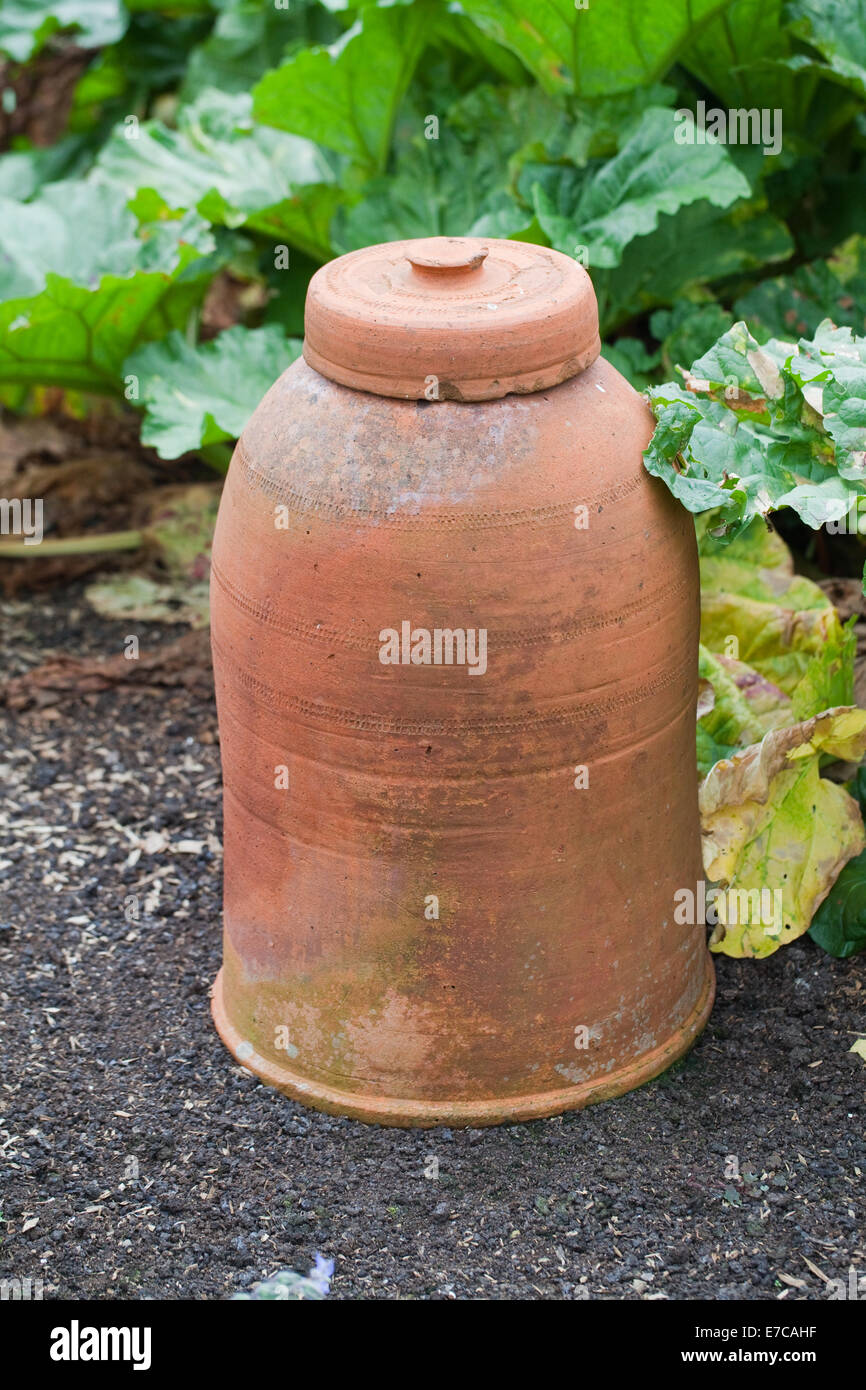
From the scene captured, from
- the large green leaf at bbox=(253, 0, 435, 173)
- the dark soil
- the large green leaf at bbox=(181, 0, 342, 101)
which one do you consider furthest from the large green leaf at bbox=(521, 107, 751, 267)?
the large green leaf at bbox=(181, 0, 342, 101)

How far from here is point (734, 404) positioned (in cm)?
303

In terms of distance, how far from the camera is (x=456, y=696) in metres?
2.66

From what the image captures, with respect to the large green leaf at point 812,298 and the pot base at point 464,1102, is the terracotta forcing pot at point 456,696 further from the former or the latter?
the large green leaf at point 812,298

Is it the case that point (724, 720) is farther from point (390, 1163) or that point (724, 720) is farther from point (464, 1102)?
point (390, 1163)

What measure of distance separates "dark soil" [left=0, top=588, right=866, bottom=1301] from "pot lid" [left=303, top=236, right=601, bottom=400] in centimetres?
146

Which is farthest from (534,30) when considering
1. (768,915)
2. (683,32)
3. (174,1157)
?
(174,1157)

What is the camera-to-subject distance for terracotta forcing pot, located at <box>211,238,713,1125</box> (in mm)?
2646

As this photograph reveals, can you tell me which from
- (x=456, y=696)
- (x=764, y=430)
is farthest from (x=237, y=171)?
(x=456, y=696)

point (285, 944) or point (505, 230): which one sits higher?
point (505, 230)

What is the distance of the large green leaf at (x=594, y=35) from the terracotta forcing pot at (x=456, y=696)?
4.94 feet

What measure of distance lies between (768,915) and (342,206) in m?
2.58

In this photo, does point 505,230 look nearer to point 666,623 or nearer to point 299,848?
point 666,623

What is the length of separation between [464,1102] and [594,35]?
2897 millimetres

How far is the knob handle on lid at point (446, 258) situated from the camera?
278cm
